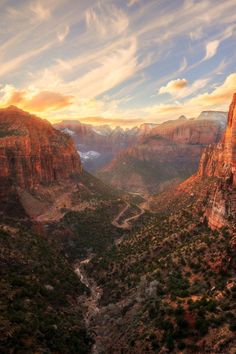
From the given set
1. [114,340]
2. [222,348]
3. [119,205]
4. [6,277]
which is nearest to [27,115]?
[119,205]

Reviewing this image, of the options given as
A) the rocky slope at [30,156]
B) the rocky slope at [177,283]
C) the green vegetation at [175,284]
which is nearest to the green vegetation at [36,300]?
the rocky slope at [177,283]

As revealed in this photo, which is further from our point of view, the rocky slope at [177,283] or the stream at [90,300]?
the stream at [90,300]

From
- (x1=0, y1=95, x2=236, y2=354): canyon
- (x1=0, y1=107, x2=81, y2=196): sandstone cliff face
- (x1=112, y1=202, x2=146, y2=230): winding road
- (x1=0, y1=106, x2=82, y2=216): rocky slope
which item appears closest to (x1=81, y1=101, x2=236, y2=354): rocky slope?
(x1=0, y1=95, x2=236, y2=354): canyon

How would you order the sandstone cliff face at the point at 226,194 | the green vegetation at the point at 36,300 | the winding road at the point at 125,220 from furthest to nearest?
the winding road at the point at 125,220, the sandstone cliff face at the point at 226,194, the green vegetation at the point at 36,300

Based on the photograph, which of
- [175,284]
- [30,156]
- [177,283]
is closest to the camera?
[175,284]

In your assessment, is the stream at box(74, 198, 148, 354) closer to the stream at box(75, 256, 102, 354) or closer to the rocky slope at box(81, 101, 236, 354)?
the stream at box(75, 256, 102, 354)

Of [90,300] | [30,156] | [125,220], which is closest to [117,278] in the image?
[90,300]

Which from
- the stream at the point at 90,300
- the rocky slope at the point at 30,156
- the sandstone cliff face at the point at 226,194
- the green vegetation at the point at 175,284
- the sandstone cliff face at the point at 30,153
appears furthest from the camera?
the sandstone cliff face at the point at 30,153

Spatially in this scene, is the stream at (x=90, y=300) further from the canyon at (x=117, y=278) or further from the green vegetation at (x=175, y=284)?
the green vegetation at (x=175, y=284)

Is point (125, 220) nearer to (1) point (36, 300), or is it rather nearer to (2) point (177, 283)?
(2) point (177, 283)
